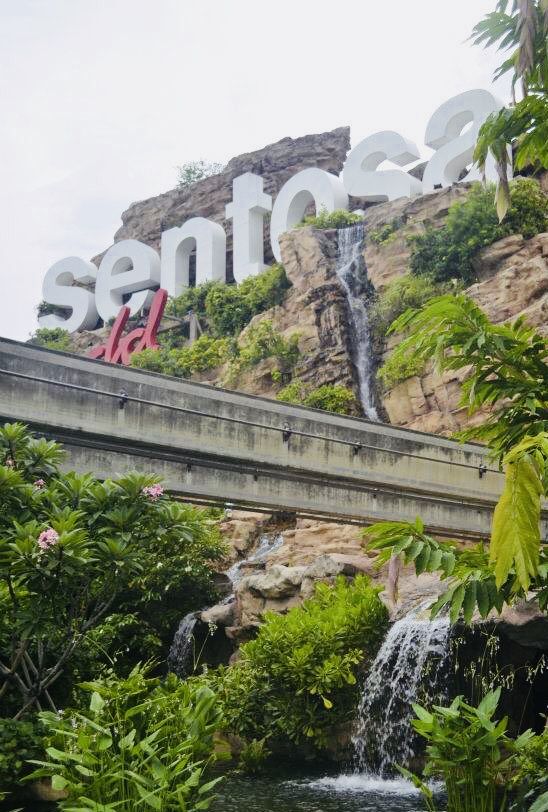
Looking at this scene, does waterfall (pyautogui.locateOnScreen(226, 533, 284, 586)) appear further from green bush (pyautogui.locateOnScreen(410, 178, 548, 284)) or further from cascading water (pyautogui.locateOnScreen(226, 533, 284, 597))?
green bush (pyautogui.locateOnScreen(410, 178, 548, 284))

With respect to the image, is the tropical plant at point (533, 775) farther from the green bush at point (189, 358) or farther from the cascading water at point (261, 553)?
the green bush at point (189, 358)

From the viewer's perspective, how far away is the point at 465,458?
17.3 m

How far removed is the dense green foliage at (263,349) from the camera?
31469mm

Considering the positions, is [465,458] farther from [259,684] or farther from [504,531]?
[504,531]

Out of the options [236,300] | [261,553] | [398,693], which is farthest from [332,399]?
[398,693]

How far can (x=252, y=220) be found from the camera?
4084 cm

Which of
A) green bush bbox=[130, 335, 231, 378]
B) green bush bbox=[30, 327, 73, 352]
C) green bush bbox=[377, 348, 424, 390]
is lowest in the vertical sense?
green bush bbox=[377, 348, 424, 390]

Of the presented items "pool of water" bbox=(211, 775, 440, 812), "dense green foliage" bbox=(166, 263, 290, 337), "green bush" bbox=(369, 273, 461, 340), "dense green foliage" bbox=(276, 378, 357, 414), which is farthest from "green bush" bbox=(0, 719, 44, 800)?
"dense green foliage" bbox=(166, 263, 290, 337)

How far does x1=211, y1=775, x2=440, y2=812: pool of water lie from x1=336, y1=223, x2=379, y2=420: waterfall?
1784 centimetres

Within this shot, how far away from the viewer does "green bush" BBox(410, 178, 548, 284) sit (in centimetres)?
2916

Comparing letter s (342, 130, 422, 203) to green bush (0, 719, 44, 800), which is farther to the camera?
letter s (342, 130, 422, 203)

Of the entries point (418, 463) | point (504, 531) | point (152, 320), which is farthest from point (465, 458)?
point (152, 320)

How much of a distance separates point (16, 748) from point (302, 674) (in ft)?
16.8

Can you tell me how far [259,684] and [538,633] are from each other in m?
4.23
